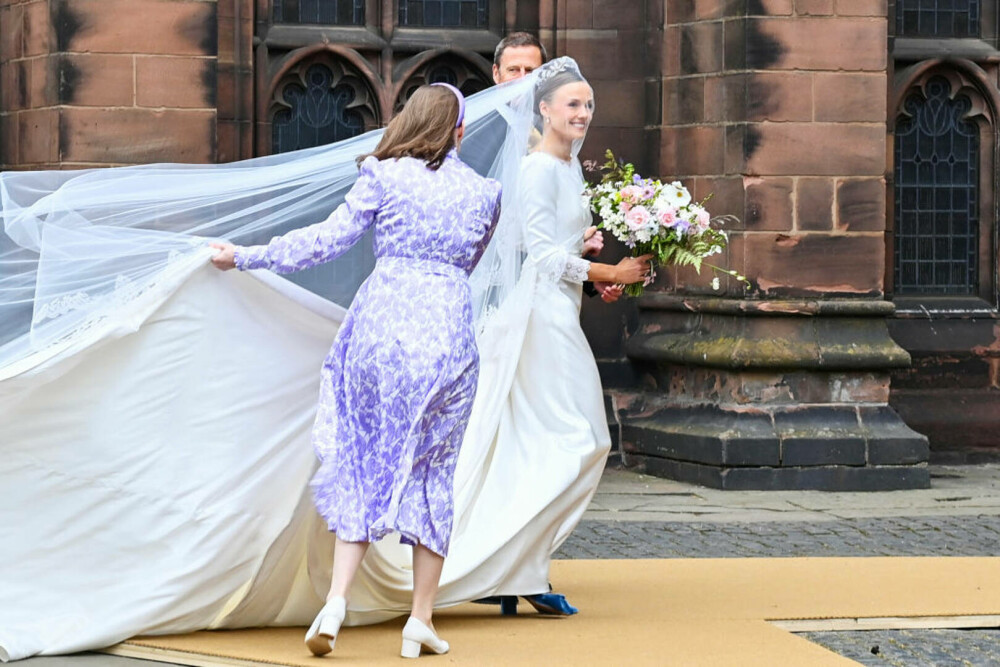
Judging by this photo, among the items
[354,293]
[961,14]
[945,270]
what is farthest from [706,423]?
[354,293]

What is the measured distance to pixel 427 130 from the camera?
619 centimetres

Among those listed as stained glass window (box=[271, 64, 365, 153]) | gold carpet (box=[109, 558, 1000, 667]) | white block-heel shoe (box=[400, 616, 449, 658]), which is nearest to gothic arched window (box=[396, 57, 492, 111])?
stained glass window (box=[271, 64, 365, 153])

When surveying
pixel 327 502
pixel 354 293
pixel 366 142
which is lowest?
pixel 327 502

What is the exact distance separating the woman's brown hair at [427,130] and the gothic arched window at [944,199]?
662 centimetres

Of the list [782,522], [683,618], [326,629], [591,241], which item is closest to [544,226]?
[591,241]

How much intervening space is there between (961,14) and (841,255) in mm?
2429

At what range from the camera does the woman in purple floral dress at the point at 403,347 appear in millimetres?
6059

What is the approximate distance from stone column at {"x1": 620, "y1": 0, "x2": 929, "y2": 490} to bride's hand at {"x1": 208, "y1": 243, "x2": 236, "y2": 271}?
496 cm

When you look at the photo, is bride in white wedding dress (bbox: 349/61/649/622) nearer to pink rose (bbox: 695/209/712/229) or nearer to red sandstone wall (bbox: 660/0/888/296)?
pink rose (bbox: 695/209/712/229)

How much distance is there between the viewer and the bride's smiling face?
6910 millimetres

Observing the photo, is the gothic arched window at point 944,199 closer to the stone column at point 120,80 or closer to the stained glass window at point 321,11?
the stained glass window at point 321,11

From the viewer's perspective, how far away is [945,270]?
484 inches

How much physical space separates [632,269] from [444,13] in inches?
206

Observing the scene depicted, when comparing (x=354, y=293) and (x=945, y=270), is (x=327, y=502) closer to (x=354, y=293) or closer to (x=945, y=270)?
(x=354, y=293)
